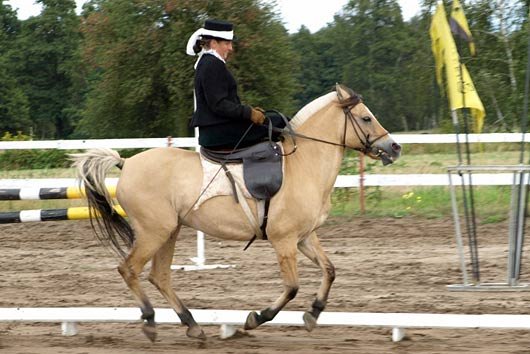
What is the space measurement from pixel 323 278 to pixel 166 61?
25.1 metres

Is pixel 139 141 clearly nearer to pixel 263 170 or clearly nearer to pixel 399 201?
pixel 399 201

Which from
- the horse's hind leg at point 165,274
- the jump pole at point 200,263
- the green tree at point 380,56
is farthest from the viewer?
the green tree at point 380,56

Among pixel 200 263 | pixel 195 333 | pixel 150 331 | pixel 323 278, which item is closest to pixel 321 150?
pixel 323 278

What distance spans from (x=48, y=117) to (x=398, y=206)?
52.8 meters

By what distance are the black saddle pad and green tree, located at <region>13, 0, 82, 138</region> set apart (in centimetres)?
5771

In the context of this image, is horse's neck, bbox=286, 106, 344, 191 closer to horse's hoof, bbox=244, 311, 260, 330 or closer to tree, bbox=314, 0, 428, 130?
horse's hoof, bbox=244, 311, 260, 330

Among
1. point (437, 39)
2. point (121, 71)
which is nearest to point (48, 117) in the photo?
point (121, 71)

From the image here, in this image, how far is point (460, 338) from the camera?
674 centimetres

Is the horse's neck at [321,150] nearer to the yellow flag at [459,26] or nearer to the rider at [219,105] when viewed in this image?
the rider at [219,105]

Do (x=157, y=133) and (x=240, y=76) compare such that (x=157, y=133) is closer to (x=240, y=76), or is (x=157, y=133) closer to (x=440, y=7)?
(x=240, y=76)

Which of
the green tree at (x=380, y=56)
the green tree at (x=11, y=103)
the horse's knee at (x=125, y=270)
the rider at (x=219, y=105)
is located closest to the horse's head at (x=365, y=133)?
the rider at (x=219, y=105)

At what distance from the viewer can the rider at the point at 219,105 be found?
22.7 feet

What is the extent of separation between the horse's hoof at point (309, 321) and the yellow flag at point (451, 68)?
2.68 metres

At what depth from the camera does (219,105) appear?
22.7 ft
